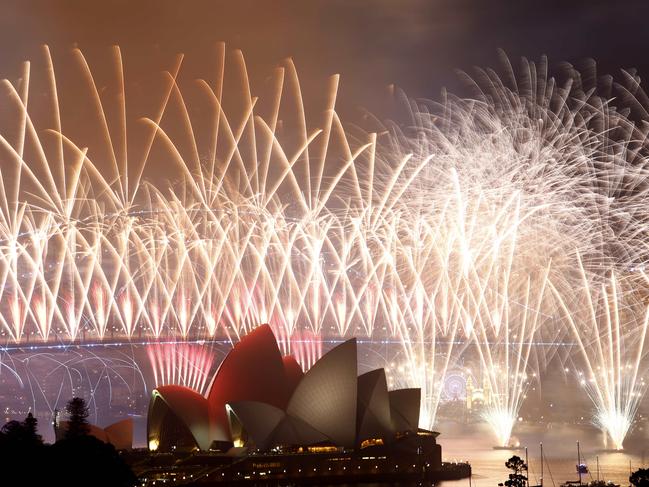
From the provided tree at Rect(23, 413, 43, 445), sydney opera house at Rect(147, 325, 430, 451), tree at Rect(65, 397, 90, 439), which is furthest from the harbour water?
tree at Rect(23, 413, 43, 445)

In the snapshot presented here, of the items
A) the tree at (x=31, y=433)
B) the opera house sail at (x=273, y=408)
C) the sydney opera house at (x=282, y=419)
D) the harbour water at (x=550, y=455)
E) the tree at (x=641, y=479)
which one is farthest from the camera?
the harbour water at (x=550, y=455)

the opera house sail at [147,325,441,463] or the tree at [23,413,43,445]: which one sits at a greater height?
the opera house sail at [147,325,441,463]

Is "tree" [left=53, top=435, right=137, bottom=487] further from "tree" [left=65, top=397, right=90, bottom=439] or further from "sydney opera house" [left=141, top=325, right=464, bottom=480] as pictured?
"sydney opera house" [left=141, top=325, right=464, bottom=480]

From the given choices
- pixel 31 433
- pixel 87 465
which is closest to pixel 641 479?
pixel 87 465

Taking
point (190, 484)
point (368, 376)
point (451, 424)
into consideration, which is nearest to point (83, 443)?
point (190, 484)

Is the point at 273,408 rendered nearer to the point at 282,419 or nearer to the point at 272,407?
the point at 272,407

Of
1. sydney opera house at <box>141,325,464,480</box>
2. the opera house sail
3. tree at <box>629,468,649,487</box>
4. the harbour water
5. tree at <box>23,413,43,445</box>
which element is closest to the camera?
tree at <box>23,413,43,445</box>

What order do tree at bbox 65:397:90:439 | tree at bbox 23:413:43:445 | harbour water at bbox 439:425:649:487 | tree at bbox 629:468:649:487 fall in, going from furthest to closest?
harbour water at bbox 439:425:649:487 < tree at bbox 65:397:90:439 < tree at bbox 629:468:649:487 < tree at bbox 23:413:43:445

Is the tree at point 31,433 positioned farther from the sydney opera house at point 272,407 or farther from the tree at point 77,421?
the sydney opera house at point 272,407

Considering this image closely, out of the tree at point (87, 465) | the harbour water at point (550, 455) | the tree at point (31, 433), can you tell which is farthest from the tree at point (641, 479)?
the tree at point (31, 433)
